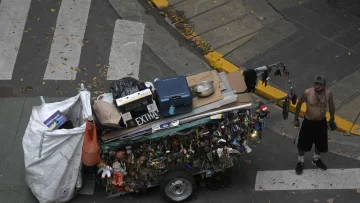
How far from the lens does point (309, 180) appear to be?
26.7 feet

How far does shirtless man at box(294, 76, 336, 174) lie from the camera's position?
24.6 feet

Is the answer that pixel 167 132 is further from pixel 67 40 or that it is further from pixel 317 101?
pixel 67 40

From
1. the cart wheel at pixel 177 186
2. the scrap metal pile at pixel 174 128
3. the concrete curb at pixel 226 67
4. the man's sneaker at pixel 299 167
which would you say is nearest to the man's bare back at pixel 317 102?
the scrap metal pile at pixel 174 128

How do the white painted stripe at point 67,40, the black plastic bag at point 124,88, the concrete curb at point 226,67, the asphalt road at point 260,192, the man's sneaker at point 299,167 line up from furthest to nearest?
1. the white painted stripe at point 67,40
2. the concrete curb at point 226,67
3. the man's sneaker at point 299,167
4. the asphalt road at point 260,192
5. the black plastic bag at point 124,88

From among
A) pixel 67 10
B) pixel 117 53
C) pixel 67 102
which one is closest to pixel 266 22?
pixel 117 53

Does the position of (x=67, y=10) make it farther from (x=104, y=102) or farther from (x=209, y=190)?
(x=209, y=190)

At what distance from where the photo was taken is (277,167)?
27.4 ft

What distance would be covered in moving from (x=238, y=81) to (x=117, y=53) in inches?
133

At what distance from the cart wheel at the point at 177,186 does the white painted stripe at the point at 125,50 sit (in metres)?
2.85

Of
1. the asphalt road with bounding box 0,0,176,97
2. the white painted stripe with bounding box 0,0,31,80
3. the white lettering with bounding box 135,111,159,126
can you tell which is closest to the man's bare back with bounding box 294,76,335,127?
the white lettering with bounding box 135,111,159,126

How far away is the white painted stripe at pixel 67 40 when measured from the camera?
395 inches

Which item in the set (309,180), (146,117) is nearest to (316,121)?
(309,180)

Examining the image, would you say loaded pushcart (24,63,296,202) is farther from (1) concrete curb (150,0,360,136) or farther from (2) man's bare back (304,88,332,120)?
(1) concrete curb (150,0,360,136)

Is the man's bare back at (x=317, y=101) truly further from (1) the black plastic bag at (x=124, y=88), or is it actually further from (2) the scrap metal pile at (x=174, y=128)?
(1) the black plastic bag at (x=124, y=88)
